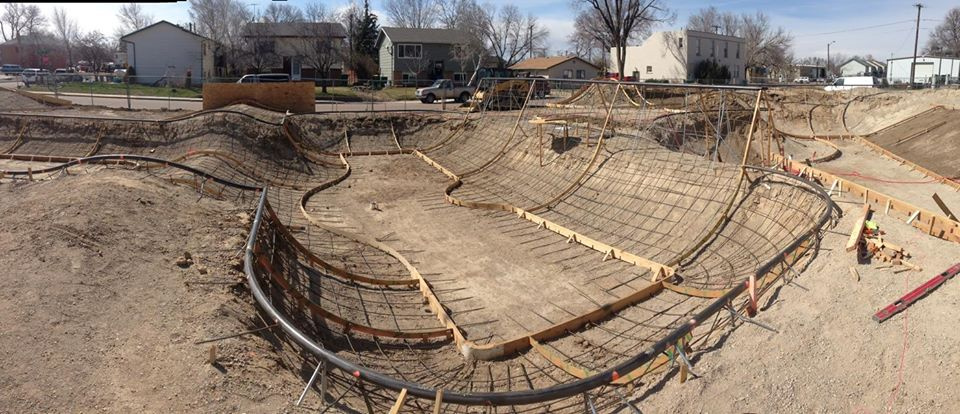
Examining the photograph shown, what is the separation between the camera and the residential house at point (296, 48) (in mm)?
50031

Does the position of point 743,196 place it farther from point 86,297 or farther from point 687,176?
point 86,297

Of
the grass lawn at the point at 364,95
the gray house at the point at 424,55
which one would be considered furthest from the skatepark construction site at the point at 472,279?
the gray house at the point at 424,55

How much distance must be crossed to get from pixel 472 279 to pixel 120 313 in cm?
636

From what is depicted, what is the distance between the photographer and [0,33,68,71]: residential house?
79.3 meters

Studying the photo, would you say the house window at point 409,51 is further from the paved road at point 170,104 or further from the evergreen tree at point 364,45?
the paved road at point 170,104

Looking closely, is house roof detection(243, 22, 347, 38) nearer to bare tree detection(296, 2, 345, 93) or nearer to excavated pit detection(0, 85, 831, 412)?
bare tree detection(296, 2, 345, 93)

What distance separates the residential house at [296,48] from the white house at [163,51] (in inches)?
238

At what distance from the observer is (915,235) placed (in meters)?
9.93

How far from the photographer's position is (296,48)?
5222cm

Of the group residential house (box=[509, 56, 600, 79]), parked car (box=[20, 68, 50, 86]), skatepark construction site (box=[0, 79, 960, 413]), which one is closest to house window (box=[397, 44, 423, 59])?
residential house (box=[509, 56, 600, 79])

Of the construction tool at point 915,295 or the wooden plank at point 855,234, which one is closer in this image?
the construction tool at point 915,295

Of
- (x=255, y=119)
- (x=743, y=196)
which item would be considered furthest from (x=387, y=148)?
(x=743, y=196)

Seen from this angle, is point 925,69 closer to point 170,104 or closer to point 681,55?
point 681,55

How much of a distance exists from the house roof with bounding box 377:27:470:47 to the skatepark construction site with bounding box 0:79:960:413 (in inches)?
1361
